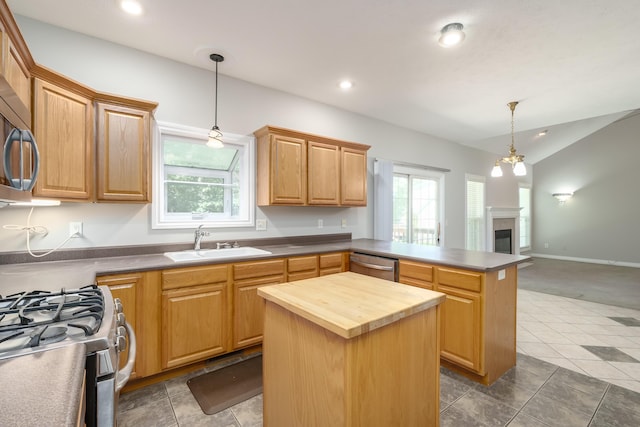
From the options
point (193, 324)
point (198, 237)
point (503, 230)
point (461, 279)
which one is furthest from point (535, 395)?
point (503, 230)

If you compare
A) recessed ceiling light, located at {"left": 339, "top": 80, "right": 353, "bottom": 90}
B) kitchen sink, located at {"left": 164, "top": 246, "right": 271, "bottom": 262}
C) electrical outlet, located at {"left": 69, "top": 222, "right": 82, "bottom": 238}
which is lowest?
kitchen sink, located at {"left": 164, "top": 246, "right": 271, "bottom": 262}

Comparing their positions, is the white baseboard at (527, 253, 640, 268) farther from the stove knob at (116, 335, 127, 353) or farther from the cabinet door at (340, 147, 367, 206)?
the stove knob at (116, 335, 127, 353)

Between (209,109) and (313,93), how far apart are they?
123cm

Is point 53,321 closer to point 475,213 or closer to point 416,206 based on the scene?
point 416,206

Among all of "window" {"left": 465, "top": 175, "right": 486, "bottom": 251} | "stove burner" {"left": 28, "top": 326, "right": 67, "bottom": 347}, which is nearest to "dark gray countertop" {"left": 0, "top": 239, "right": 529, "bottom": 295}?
"stove burner" {"left": 28, "top": 326, "right": 67, "bottom": 347}

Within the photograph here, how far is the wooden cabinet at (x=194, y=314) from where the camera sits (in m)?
2.08

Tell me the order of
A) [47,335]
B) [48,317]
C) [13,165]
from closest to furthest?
[47,335]
[48,317]
[13,165]

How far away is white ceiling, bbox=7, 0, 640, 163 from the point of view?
1.94 meters

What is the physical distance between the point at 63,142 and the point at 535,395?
Result: 3.73 meters

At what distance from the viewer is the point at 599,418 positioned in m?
1.77

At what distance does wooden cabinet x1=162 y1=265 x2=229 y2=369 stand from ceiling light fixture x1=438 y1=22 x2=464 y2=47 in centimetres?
252

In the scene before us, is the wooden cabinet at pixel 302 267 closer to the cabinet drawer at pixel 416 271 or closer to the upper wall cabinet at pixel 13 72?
the cabinet drawer at pixel 416 271

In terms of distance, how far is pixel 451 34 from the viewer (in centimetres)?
212

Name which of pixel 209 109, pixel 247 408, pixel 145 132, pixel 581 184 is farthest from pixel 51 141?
pixel 581 184
